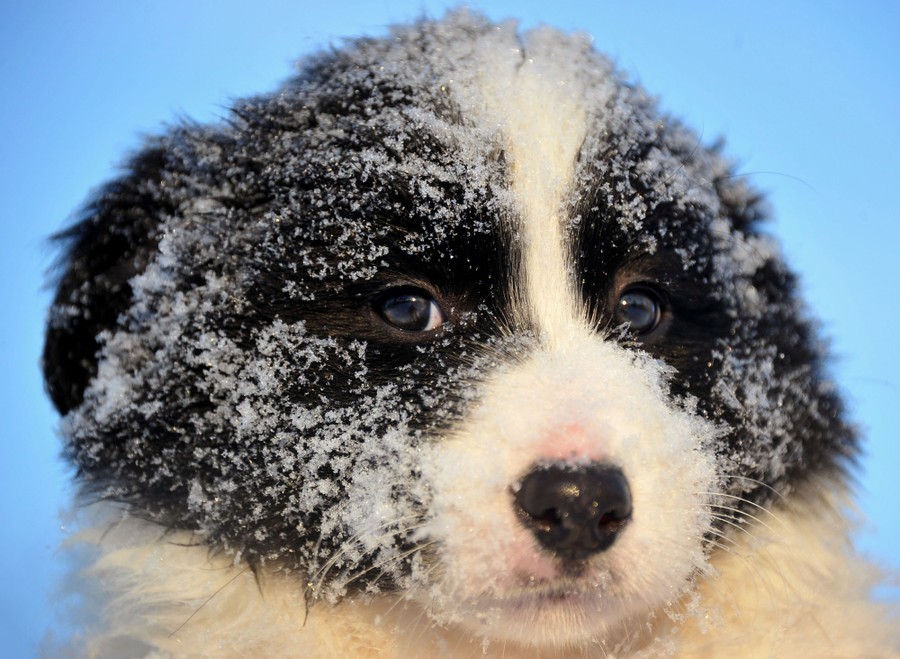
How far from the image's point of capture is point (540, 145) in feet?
7.07

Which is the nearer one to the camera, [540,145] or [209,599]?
[209,599]

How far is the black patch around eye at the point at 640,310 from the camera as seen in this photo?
217 cm

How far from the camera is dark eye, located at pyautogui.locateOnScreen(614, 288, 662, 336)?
2.17 meters

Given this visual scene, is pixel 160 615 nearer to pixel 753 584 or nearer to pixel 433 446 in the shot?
pixel 433 446

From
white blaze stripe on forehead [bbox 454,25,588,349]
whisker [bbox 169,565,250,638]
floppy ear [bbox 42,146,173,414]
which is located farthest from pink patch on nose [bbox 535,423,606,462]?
floppy ear [bbox 42,146,173,414]

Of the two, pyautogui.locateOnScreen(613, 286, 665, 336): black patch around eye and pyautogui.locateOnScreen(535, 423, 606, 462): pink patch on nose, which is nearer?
pyautogui.locateOnScreen(535, 423, 606, 462): pink patch on nose

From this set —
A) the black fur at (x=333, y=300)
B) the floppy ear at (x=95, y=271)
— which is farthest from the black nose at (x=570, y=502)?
the floppy ear at (x=95, y=271)

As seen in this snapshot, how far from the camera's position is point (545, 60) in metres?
2.41

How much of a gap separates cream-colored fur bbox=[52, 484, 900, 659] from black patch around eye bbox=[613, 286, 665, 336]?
0.58m

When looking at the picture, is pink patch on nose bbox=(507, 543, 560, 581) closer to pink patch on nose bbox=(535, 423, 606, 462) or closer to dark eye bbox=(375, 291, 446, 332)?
pink patch on nose bbox=(535, 423, 606, 462)

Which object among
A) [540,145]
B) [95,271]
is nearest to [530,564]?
[540,145]

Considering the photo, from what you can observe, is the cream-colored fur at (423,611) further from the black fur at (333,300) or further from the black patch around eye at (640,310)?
the black patch around eye at (640,310)

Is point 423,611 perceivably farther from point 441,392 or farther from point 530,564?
point 441,392

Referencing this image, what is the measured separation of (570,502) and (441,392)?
0.41 m
